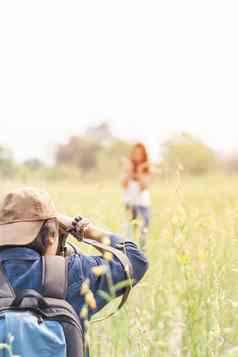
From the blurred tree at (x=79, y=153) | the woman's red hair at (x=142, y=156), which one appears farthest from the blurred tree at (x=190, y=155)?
the woman's red hair at (x=142, y=156)

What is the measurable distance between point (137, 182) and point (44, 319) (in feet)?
21.1

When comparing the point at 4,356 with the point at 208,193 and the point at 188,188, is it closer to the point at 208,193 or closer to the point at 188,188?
Answer: the point at 208,193

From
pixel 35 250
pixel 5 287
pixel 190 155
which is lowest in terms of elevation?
pixel 5 287

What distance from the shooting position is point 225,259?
376cm

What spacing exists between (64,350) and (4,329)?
20 centimetres

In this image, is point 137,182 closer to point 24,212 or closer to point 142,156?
point 142,156

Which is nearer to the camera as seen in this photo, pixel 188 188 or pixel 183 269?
pixel 183 269

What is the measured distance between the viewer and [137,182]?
29.8ft

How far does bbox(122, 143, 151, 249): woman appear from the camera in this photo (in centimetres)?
882

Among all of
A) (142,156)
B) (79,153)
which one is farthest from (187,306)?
(79,153)

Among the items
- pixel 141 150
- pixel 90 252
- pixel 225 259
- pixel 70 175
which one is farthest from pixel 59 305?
pixel 70 175

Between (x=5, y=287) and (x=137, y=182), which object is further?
(x=137, y=182)

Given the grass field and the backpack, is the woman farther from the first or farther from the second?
the backpack

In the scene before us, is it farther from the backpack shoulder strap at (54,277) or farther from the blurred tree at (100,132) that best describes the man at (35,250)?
the blurred tree at (100,132)
